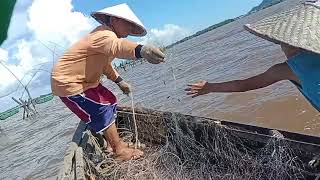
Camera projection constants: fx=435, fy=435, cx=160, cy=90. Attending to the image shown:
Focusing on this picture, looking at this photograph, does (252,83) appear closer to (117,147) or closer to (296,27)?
(296,27)

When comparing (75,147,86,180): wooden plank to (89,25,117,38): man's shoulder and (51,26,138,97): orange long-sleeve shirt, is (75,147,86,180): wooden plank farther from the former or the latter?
(89,25,117,38): man's shoulder

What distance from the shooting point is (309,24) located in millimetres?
2283

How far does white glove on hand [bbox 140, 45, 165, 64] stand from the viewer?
349 centimetres

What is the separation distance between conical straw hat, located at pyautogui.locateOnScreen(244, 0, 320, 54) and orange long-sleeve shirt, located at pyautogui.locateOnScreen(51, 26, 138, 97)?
1785 mm

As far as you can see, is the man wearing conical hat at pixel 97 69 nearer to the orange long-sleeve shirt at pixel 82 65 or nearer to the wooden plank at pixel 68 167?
the orange long-sleeve shirt at pixel 82 65

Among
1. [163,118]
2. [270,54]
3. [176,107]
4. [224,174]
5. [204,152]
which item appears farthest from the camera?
[270,54]

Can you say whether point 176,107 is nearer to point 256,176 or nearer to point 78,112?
point 78,112

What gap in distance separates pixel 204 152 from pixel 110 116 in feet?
3.37

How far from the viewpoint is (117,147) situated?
454 cm

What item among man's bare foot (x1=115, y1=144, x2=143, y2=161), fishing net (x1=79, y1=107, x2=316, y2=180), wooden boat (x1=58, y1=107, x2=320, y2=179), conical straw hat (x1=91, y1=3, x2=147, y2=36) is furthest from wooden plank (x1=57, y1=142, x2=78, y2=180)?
conical straw hat (x1=91, y1=3, x2=147, y2=36)

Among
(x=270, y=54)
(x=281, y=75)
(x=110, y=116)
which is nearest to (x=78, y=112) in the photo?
(x=110, y=116)

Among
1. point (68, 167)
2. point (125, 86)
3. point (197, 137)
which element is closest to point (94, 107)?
point (125, 86)

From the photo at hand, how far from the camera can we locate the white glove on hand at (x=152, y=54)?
3494mm

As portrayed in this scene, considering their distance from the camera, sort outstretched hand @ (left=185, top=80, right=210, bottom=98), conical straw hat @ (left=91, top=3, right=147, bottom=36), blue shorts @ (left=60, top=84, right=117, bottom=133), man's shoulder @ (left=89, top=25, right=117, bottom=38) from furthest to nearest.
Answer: blue shorts @ (left=60, top=84, right=117, bottom=133) < conical straw hat @ (left=91, top=3, right=147, bottom=36) < man's shoulder @ (left=89, top=25, right=117, bottom=38) < outstretched hand @ (left=185, top=80, right=210, bottom=98)
